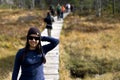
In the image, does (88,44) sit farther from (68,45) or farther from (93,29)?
(93,29)

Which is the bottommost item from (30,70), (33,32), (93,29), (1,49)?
(93,29)

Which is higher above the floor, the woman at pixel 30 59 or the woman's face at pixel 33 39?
the woman's face at pixel 33 39

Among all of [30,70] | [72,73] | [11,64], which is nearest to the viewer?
[30,70]

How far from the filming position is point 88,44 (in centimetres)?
1902

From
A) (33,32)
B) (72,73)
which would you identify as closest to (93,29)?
(72,73)

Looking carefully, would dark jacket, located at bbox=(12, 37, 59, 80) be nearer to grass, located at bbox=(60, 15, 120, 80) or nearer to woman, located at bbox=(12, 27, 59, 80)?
woman, located at bbox=(12, 27, 59, 80)

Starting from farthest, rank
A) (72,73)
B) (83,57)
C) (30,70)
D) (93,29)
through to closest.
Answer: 1. (93,29)
2. (83,57)
3. (72,73)
4. (30,70)

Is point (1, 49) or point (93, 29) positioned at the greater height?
point (1, 49)

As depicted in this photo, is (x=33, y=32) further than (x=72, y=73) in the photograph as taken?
No

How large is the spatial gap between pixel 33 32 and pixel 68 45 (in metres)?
13.2

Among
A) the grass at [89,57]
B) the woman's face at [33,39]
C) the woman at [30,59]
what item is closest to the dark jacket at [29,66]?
the woman at [30,59]

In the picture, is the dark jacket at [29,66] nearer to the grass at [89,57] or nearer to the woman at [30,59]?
the woman at [30,59]

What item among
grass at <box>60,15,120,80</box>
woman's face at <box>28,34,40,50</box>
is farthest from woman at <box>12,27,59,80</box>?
grass at <box>60,15,120,80</box>

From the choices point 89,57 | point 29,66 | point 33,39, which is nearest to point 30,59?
point 29,66
